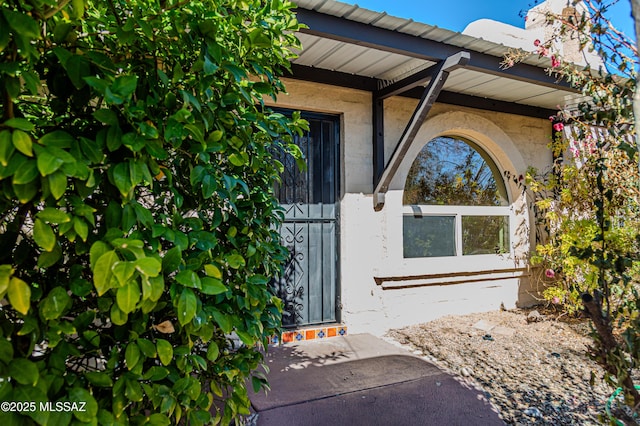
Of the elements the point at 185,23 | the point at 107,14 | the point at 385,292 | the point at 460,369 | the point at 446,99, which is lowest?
the point at 460,369

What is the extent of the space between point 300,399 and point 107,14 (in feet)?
8.46

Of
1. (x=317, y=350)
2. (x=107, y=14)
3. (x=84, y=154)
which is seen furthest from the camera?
(x=317, y=350)

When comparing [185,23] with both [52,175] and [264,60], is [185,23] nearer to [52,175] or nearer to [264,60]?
[264,60]

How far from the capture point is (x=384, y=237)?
4527 millimetres

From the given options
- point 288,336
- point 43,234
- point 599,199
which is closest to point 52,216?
point 43,234

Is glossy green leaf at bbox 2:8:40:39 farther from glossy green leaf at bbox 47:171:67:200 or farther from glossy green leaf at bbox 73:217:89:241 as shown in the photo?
glossy green leaf at bbox 73:217:89:241

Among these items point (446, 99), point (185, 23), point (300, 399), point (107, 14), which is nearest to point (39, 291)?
point (185, 23)

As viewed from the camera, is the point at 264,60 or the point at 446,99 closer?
the point at 264,60

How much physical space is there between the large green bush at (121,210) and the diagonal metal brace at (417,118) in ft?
7.88

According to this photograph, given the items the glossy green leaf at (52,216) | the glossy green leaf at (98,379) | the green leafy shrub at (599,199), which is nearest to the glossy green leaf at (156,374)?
the glossy green leaf at (98,379)

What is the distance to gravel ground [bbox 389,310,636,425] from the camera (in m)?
2.70

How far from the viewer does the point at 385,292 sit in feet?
14.9

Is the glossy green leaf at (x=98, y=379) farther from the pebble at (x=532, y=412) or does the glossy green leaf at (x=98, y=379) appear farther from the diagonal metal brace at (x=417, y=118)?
the diagonal metal brace at (x=417, y=118)

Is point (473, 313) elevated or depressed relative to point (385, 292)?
depressed
